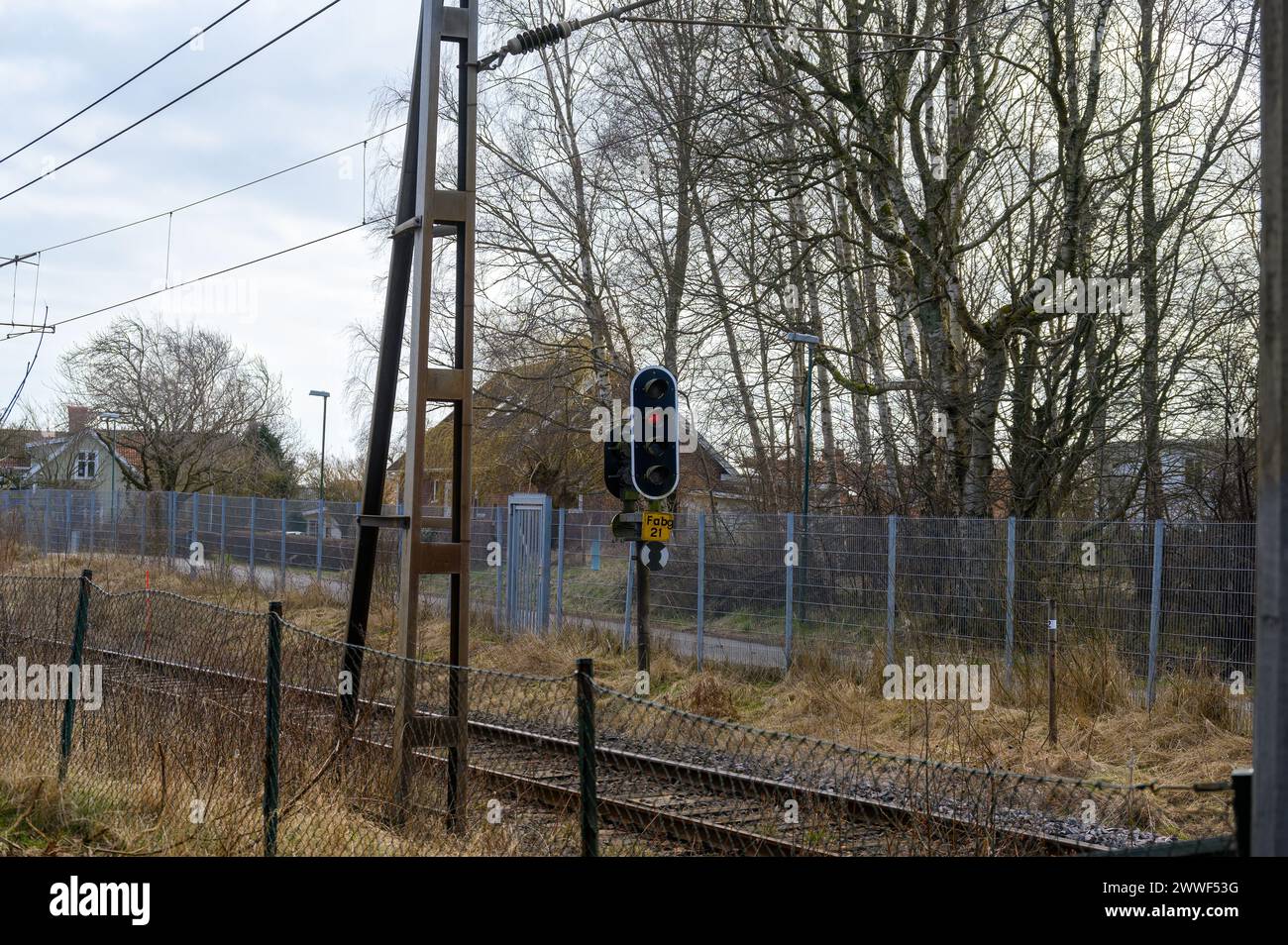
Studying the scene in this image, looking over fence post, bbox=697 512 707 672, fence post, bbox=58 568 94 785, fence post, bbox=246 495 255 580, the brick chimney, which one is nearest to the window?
the brick chimney

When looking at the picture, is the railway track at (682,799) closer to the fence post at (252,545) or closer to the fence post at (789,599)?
the fence post at (789,599)

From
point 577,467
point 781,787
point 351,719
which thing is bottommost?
point 781,787

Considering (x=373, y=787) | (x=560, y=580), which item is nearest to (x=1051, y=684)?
(x=373, y=787)

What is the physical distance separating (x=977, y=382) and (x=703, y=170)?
16.2ft

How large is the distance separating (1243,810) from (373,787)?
650 centimetres

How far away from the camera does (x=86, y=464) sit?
61500 millimetres

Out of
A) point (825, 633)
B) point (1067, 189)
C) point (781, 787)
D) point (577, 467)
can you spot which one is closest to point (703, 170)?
point (1067, 189)

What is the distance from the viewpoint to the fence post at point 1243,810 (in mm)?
3230

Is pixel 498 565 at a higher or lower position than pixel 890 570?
lower

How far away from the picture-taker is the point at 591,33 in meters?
22.1

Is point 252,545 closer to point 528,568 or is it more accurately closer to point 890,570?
point 528,568

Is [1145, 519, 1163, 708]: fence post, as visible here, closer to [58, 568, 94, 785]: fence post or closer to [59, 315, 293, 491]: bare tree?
[58, 568, 94, 785]: fence post

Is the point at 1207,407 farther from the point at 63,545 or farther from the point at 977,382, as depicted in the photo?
the point at 63,545

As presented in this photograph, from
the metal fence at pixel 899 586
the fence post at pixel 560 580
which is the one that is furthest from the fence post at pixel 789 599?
the fence post at pixel 560 580
